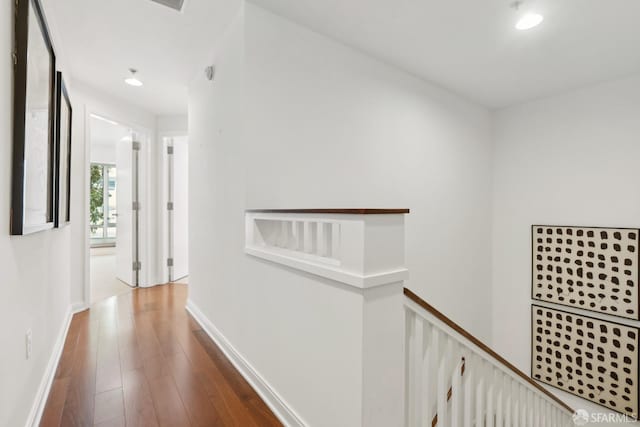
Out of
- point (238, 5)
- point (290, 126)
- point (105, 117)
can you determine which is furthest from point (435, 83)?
point (105, 117)

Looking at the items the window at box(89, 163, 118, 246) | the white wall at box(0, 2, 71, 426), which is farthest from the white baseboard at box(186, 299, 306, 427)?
the window at box(89, 163, 118, 246)

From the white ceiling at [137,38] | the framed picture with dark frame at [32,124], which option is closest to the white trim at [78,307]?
the framed picture with dark frame at [32,124]

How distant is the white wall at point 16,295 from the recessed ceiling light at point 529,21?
288cm

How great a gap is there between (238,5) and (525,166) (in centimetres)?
361

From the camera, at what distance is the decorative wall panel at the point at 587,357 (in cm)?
296

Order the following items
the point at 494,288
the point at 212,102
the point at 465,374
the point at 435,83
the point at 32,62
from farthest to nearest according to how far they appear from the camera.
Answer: the point at 494,288 → the point at 435,83 → the point at 212,102 → the point at 465,374 → the point at 32,62

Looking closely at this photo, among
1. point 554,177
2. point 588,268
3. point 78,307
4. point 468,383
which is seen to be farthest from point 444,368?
point 78,307

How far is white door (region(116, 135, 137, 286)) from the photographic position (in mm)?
4172

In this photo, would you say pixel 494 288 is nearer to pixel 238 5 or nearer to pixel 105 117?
pixel 238 5

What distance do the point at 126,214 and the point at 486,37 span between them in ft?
15.5

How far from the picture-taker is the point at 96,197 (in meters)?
7.57

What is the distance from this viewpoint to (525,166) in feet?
12.2

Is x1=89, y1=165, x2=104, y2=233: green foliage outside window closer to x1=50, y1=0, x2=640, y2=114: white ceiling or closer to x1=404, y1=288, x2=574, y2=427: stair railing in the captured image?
x1=50, y1=0, x2=640, y2=114: white ceiling

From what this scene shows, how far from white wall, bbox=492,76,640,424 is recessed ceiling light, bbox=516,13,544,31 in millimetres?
1706
